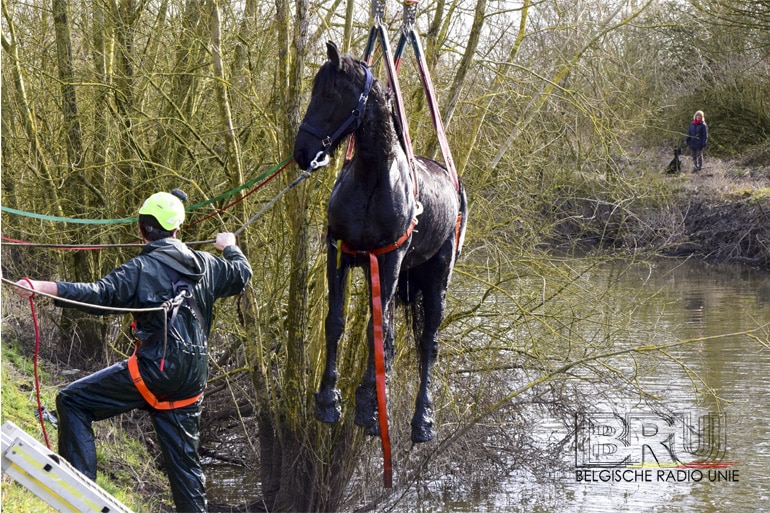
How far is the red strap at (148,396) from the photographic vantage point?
17.2 ft

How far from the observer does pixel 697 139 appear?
28016 millimetres

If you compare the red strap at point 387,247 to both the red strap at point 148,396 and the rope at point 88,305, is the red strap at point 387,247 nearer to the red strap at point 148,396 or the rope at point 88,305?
the rope at point 88,305

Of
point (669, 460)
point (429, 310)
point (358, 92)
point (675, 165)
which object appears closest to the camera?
point (358, 92)

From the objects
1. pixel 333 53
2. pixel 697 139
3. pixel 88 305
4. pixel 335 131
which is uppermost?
pixel 697 139

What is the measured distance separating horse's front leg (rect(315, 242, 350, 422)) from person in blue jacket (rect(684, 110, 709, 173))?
77.6 ft

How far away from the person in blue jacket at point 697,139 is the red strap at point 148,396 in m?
23.7

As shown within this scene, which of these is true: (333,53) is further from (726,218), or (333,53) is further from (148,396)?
(726,218)

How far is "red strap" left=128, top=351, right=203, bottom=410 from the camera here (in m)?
5.25

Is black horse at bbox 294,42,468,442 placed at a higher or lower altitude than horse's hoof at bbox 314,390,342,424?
higher

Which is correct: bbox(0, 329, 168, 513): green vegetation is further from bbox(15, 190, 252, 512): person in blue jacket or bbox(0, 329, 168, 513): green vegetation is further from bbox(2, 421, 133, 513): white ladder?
bbox(2, 421, 133, 513): white ladder

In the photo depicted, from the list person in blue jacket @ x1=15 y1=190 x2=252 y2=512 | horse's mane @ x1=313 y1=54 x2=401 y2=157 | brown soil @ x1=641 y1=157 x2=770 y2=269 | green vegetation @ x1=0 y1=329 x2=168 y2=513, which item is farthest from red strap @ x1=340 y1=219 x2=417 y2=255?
brown soil @ x1=641 y1=157 x2=770 y2=269

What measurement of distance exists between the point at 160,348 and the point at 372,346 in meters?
1.12

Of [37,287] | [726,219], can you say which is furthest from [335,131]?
[726,219]

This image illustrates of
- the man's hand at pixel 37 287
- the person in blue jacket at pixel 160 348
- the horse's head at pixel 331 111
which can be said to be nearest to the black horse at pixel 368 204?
the horse's head at pixel 331 111
